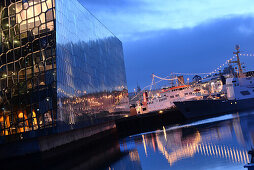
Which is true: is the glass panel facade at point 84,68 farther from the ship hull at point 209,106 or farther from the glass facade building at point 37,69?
the ship hull at point 209,106

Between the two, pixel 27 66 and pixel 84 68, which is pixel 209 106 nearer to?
pixel 84 68

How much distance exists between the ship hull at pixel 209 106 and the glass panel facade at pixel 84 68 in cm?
1202

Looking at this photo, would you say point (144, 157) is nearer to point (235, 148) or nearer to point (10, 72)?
point (235, 148)

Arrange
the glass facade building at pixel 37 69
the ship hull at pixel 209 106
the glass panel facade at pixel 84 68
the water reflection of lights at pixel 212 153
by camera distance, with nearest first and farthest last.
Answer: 1. the water reflection of lights at pixel 212 153
2. the glass facade building at pixel 37 69
3. the glass panel facade at pixel 84 68
4. the ship hull at pixel 209 106

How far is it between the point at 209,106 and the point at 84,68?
30.2 metres

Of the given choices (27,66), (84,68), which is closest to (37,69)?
(27,66)

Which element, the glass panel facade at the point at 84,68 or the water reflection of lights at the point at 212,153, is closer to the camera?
the water reflection of lights at the point at 212,153

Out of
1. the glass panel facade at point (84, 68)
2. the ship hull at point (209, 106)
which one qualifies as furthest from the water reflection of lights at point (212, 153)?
the ship hull at point (209, 106)

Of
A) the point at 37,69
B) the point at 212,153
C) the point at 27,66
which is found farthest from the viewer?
the point at 27,66

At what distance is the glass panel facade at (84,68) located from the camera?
24.0 m

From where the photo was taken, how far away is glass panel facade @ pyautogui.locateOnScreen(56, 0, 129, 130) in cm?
2400


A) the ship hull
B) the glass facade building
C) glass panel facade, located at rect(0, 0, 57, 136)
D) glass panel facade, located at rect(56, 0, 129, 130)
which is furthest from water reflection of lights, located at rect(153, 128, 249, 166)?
the ship hull

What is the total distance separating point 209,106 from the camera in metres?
52.8

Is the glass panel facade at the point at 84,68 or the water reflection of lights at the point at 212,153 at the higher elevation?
the glass panel facade at the point at 84,68
